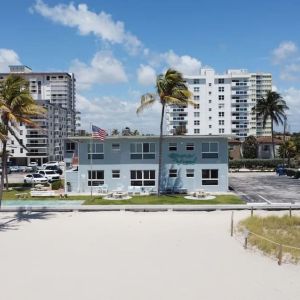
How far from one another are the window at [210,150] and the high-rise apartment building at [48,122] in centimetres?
4497

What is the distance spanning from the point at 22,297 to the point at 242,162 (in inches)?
2679

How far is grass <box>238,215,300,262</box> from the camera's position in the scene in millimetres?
18688

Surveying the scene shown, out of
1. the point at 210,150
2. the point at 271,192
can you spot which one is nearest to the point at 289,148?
the point at 271,192

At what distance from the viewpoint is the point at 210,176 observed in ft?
135

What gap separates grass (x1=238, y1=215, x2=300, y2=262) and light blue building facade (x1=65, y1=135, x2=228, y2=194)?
14.9 m

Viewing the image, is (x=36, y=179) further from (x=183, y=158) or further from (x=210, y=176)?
(x=210, y=176)

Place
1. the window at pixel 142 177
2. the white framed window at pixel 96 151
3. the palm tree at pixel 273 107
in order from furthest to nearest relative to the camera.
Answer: the palm tree at pixel 273 107 < the white framed window at pixel 96 151 < the window at pixel 142 177

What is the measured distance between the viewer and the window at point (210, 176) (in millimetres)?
41156

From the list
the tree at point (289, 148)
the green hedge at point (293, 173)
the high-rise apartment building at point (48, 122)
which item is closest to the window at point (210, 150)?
the green hedge at point (293, 173)

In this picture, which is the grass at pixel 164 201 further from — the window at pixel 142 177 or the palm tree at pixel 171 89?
the palm tree at pixel 171 89

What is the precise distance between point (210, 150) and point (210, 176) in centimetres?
A: 248

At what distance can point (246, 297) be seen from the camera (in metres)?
13.7

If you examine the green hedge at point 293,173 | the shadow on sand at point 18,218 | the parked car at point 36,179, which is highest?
the green hedge at point 293,173

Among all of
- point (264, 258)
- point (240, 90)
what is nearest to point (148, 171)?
point (264, 258)
